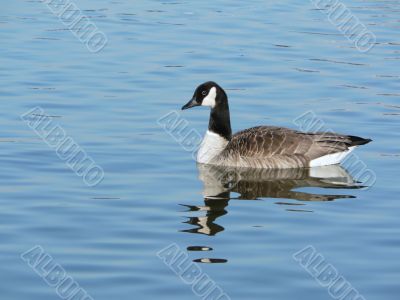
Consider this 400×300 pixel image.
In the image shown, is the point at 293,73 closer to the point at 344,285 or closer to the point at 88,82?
the point at 88,82

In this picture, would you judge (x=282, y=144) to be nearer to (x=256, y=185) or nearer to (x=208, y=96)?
(x=256, y=185)

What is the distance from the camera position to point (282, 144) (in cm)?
1791

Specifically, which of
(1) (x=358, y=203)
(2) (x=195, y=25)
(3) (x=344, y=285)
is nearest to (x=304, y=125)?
(1) (x=358, y=203)

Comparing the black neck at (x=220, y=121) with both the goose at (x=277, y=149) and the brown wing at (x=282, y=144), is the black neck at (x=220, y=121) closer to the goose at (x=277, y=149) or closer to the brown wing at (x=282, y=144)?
the goose at (x=277, y=149)

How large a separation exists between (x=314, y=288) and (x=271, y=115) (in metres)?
9.12

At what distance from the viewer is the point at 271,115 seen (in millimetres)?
20562

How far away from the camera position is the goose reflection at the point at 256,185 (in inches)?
586

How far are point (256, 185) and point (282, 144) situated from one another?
1396mm

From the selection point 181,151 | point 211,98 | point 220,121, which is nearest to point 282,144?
point 220,121

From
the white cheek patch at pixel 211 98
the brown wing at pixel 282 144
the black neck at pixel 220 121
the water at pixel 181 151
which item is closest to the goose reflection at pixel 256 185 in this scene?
the water at pixel 181 151

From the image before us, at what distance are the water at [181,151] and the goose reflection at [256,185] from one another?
2.3 inches

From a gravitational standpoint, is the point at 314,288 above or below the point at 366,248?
below

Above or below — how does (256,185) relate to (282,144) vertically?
below

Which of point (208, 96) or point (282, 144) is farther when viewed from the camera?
point (208, 96)
